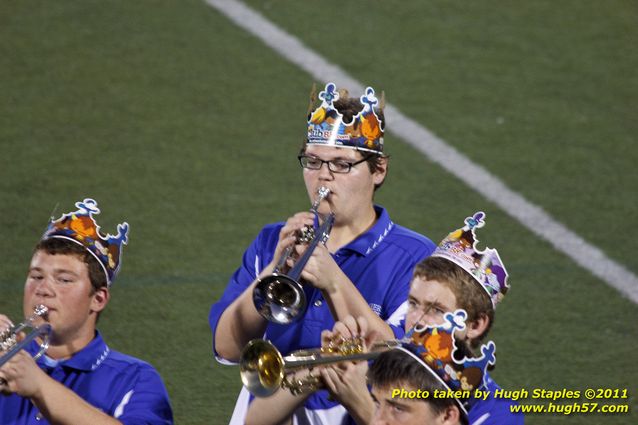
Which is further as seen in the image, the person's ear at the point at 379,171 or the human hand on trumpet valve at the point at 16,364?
the person's ear at the point at 379,171

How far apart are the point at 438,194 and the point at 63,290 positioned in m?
4.69

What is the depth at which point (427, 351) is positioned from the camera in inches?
169

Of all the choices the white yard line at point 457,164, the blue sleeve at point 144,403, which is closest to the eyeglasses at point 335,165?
the blue sleeve at point 144,403

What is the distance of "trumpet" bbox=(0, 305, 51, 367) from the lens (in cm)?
458

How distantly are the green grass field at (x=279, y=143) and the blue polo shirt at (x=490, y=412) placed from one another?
2.16m

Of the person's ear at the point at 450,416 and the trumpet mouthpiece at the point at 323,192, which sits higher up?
the trumpet mouthpiece at the point at 323,192

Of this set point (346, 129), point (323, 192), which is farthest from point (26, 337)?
point (346, 129)

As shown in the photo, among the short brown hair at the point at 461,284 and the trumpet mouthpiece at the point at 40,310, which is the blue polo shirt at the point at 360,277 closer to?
the short brown hair at the point at 461,284

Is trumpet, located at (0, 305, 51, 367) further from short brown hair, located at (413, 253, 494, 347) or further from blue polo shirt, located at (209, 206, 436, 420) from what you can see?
short brown hair, located at (413, 253, 494, 347)

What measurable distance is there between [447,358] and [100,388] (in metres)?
1.43

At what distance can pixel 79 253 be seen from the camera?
5.12 meters

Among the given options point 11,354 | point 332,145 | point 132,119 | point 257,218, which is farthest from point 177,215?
point 11,354

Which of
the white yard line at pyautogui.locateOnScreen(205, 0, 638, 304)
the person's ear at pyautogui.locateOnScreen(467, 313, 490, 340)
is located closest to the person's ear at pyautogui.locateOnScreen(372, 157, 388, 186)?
the person's ear at pyautogui.locateOnScreen(467, 313, 490, 340)

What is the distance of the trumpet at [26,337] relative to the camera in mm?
4578
